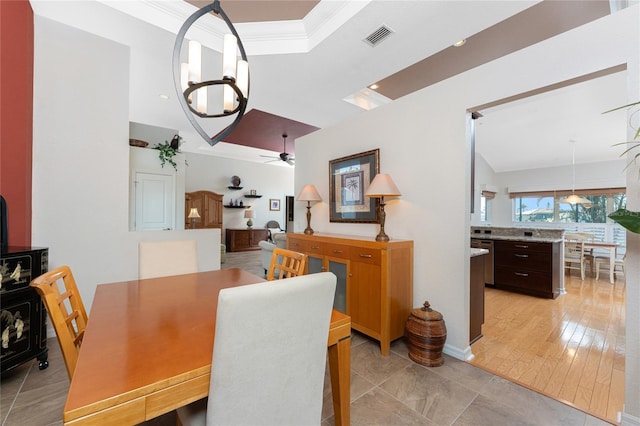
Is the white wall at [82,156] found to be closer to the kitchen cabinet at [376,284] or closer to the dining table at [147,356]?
the dining table at [147,356]

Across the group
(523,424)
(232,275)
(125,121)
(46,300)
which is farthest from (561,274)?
(125,121)

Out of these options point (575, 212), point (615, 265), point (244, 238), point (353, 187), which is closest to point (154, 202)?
point (244, 238)

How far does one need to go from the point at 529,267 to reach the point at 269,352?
14.6ft

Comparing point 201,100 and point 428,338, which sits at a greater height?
point 201,100

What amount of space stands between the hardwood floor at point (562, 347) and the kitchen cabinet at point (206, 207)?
23.3 feet

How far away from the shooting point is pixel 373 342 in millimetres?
2465

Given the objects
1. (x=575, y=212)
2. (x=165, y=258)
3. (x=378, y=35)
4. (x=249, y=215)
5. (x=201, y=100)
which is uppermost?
(x=378, y=35)

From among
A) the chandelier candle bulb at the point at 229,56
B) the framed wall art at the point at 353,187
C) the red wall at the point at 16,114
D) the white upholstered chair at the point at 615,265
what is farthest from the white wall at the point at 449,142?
the white upholstered chair at the point at 615,265

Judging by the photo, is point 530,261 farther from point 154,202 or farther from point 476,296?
point 154,202

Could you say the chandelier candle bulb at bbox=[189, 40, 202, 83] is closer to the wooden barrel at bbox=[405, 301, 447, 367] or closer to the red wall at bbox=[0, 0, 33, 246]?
the red wall at bbox=[0, 0, 33, 246]

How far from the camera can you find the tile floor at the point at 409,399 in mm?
1512

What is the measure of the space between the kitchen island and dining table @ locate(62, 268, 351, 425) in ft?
12.8

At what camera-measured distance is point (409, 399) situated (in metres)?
1.68

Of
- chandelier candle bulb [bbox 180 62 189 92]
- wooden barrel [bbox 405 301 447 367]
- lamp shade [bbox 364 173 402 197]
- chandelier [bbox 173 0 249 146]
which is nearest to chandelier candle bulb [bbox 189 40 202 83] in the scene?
chandelier [bbox 173 0 249 146]
